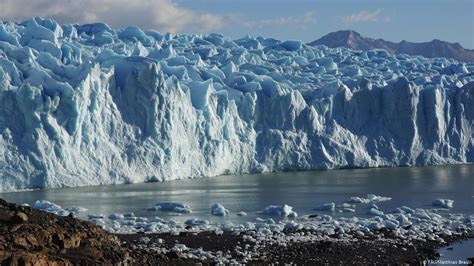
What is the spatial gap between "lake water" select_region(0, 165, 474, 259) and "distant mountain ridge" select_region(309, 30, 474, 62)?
6407 centimetres

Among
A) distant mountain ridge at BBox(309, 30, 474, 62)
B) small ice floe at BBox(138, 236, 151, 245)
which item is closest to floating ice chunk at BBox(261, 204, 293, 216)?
small ice floe at BBox(138, 236, 151, 245)

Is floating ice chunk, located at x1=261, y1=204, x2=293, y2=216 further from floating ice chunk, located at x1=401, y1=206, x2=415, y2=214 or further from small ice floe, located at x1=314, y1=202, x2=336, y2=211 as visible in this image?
floating ice chunk, located at x1=401, y1=206, x2=415, y2=214

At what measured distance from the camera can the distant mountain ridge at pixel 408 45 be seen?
98.1 metres

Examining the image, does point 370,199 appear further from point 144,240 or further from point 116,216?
point 144,240

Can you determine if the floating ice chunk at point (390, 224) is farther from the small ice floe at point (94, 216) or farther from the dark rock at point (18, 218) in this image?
the dark rock at point (18, 218)

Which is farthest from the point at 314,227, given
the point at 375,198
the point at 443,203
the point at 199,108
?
the point at 199,108

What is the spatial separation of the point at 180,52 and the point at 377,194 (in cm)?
1798

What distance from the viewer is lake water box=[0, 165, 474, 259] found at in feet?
73.3

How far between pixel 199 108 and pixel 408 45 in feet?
243

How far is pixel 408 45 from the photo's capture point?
103 metres

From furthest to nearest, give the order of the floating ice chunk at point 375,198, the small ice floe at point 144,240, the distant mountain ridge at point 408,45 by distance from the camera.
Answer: the distant mountain ridge at point 408,45 → the floating ice chunk at point 375,198 → the small ice floe at point 144,240

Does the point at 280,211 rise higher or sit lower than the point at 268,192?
lower

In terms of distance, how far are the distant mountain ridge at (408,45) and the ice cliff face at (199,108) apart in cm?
4868

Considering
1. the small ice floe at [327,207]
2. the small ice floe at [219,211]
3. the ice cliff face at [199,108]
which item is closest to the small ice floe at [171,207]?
the small ice floe at [219,211]
